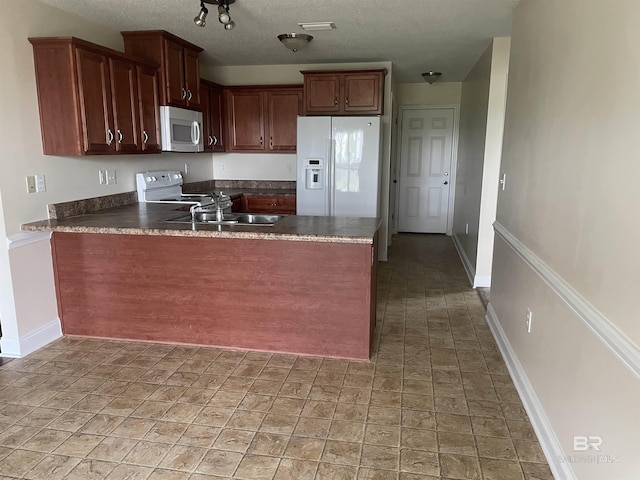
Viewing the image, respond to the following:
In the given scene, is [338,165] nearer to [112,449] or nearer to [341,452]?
[341,452]

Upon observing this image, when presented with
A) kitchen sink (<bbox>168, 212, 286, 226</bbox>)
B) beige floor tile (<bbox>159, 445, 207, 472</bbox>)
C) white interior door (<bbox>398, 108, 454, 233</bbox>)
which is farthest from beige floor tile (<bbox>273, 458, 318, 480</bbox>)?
white interior door (<bbox>398, 108, 454, 233</bbox>)

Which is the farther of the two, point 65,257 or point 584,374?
point 65,257

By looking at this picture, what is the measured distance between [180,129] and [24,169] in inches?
57.2

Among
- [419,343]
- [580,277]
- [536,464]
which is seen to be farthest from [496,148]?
[536,464]

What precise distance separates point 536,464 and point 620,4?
182 centimetres

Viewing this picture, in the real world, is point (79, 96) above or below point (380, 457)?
above

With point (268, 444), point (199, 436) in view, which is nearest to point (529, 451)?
point (268, 444)

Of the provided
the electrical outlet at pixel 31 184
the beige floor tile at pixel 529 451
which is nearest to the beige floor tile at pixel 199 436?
the beige floor tile at pixel 529 451

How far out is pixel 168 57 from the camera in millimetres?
3873

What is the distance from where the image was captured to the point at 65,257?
10.4ft

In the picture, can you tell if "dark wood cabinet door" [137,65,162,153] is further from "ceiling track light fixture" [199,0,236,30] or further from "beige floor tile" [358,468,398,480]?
"beige floor tile" [358,468,398,480]

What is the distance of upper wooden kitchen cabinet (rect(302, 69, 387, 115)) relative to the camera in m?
4.83

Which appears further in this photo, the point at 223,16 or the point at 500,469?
the point at 223,16

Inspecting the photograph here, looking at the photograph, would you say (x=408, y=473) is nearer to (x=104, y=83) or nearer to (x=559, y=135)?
(x=559, y=135)
